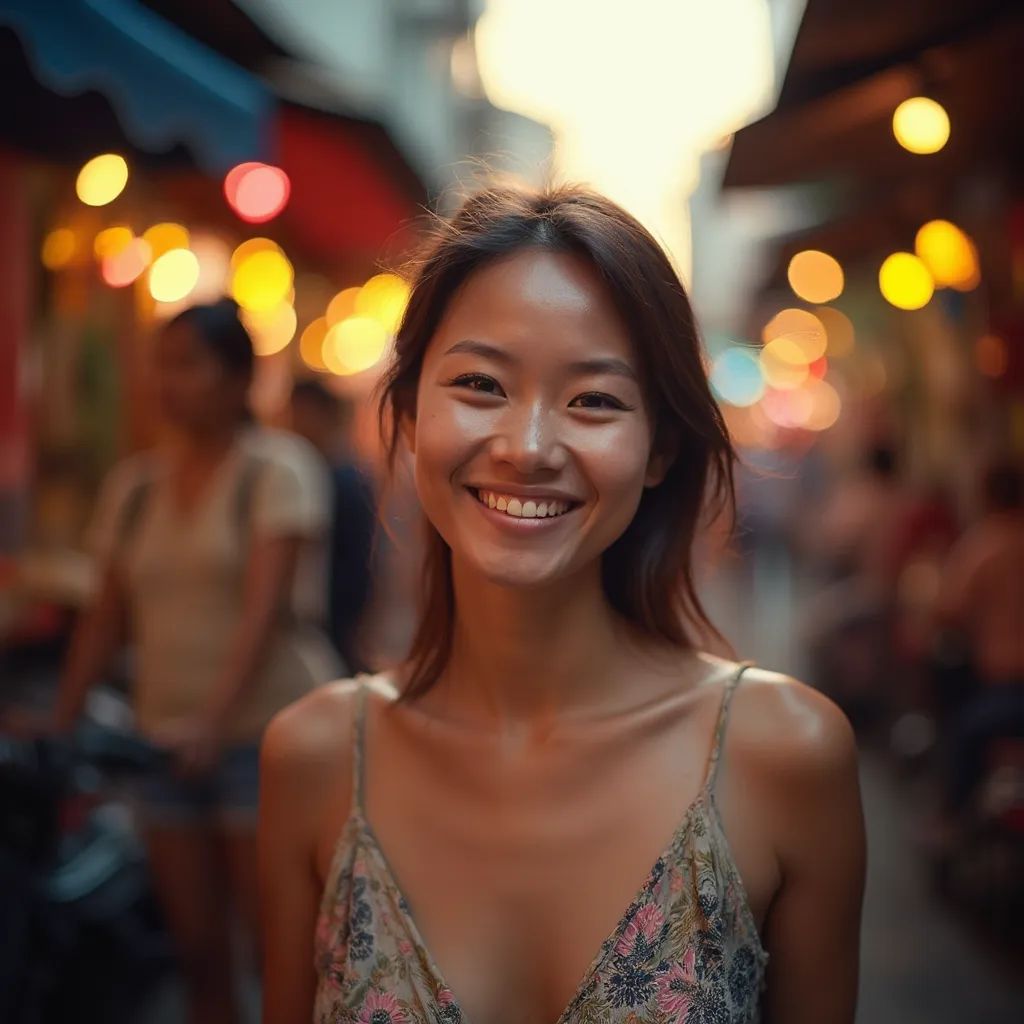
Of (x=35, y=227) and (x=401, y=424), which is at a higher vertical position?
(x=35, y=227)

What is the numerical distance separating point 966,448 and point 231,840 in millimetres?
6815

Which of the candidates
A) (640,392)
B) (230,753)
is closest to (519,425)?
(640,392)

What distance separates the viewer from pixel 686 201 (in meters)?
33.7

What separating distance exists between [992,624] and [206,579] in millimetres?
3755

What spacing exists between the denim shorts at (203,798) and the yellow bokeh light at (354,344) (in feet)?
22.0

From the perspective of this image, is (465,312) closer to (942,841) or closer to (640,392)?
(640,392)

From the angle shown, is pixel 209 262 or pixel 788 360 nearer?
pixel 209 262

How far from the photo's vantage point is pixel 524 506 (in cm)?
179

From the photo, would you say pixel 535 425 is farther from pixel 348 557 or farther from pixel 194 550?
pixel 348 557

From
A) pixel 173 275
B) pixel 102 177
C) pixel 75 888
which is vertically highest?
pixel 173 275

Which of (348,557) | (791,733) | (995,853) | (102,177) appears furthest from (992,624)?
(791,733)

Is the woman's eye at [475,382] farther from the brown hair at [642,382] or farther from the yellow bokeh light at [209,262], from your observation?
the yellow bokeh light at [209,262]

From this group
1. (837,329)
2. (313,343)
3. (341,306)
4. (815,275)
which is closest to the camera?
(815,275)

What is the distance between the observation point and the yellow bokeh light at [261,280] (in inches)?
307
